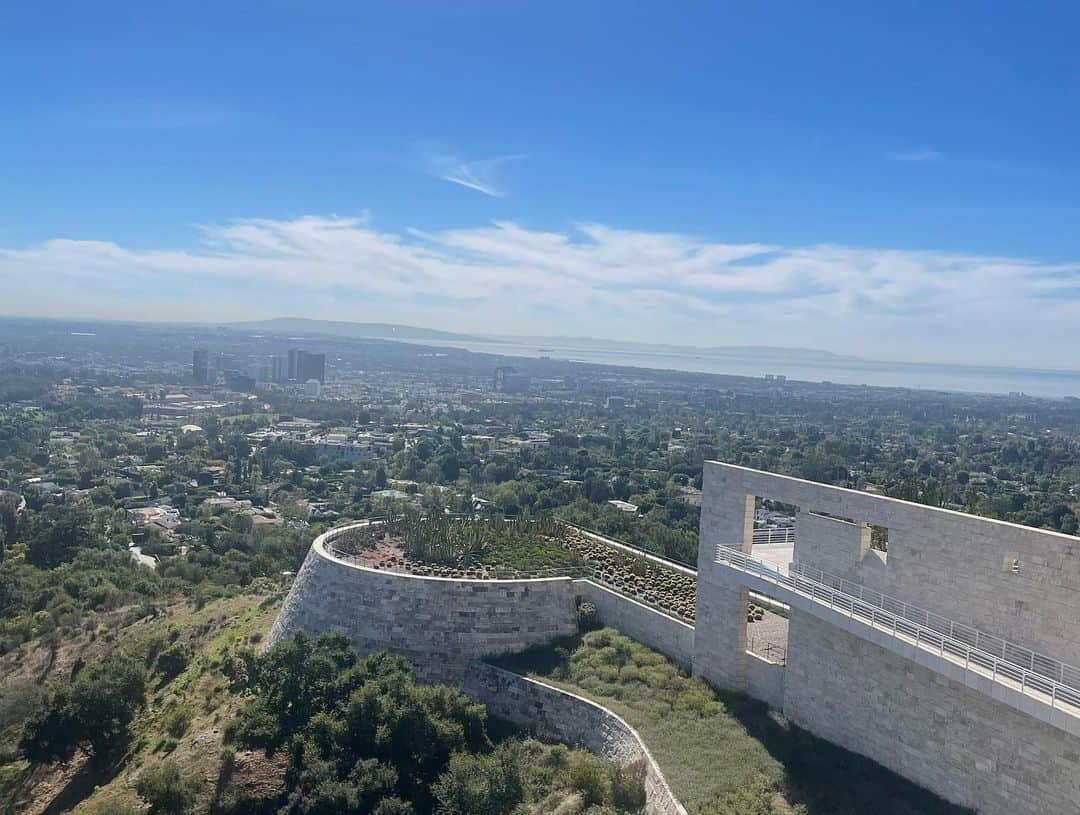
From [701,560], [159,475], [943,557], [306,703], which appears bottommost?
[159,475]

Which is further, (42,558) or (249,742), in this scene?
(42,558)

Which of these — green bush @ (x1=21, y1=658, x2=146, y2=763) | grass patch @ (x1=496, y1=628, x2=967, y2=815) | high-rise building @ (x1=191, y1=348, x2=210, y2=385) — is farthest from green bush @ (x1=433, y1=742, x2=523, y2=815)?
high-rise building @ (x1=191, y1=348, x2=210, y2=385)

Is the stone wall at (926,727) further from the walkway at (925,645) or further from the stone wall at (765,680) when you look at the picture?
the walkway at (925,645)

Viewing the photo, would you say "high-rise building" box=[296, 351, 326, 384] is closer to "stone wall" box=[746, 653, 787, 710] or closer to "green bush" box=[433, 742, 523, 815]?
"stone wall" box=[746, 653, 787, 710]

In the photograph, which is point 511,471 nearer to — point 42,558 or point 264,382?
point 42,558

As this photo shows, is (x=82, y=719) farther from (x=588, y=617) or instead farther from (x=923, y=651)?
(x=923, y=651)

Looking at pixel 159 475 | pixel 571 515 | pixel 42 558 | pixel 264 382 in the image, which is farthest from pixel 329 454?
pixel 264 382

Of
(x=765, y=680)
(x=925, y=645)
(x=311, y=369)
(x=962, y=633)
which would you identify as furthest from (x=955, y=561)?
(x=311, y=369)
